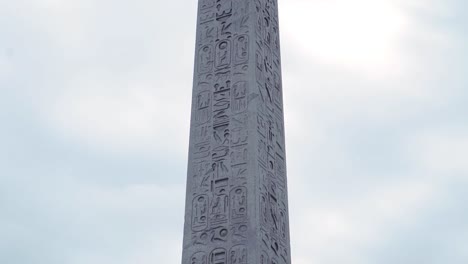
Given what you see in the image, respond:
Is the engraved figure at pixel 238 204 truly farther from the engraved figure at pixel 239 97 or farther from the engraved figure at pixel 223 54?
the engraved figure at pixel 223 54

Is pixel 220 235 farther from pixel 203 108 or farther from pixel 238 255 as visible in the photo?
pixel 203 108

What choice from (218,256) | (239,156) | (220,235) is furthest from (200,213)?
(239,156)

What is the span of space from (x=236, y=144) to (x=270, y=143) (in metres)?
0.44

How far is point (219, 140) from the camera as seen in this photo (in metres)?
10.2

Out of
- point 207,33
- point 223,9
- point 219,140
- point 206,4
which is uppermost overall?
point 206,4

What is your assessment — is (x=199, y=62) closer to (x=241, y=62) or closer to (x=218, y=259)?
(x=241, y=62)

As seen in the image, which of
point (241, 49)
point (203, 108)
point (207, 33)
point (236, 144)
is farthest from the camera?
point (207, 33)

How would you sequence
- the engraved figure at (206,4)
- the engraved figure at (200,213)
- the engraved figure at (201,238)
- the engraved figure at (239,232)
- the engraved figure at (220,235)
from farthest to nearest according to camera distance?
the engraved figure at (206,4)
the engraved figure at (200,213)
the engraved figure at (201,238)
the engraved figure at (220,235)
the engraved figure at (239,232)

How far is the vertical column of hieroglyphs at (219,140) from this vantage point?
9.71 metres

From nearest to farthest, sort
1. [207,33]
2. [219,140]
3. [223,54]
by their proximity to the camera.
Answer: [219,140] < [223,54] < [207,33]

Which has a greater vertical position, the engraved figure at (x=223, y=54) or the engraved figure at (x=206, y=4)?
the engraved figure at (x=206, y=4)

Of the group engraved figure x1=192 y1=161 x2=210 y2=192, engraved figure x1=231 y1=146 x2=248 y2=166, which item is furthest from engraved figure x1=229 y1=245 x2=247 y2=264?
engraved figure x1=231 y1=146 x2=248 y2=166

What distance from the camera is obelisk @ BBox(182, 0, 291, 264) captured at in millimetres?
9695

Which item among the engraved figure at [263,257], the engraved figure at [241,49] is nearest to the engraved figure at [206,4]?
the engraved figure at [241,49]
